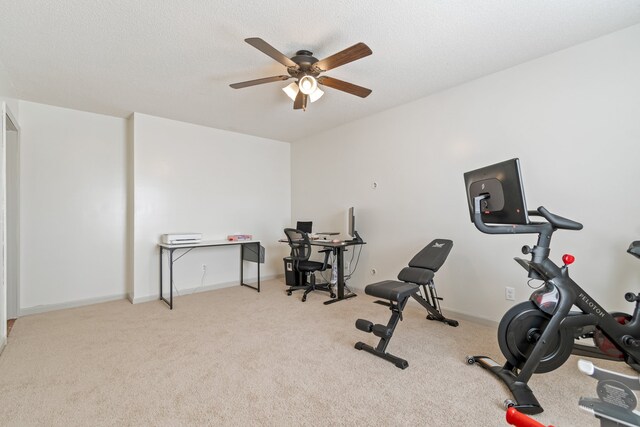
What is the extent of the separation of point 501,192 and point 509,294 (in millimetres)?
1518

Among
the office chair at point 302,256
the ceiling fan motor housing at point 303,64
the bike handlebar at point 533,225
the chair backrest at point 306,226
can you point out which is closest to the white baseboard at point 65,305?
the office chair at point 302,256

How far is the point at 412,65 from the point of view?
9.06ft

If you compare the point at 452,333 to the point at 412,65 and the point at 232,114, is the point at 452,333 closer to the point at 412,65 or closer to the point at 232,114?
the point at 412,65

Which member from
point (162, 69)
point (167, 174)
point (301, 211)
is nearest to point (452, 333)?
point (301, 211)

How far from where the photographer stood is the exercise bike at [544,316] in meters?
1.83

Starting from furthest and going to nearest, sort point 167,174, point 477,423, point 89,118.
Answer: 1. point 167,174
2. point 89,118
3. point 477,423

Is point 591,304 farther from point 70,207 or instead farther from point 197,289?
point 70,207

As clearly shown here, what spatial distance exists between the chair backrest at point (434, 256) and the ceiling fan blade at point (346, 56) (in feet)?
6.16

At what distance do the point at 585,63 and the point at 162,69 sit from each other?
3.72 meters

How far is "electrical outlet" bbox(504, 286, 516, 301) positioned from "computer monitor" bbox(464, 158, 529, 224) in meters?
1.29

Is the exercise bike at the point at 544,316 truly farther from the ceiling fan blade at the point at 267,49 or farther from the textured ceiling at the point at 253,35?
the ceiling fan blade at the point at 267,49

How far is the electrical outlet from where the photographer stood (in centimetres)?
283

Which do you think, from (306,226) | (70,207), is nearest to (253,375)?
(306,226)

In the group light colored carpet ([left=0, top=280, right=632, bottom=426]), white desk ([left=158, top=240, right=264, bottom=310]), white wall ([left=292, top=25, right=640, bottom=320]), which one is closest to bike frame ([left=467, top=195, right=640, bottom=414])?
light colored carpet ([left=0, top=280, right=632, bottom=426])
